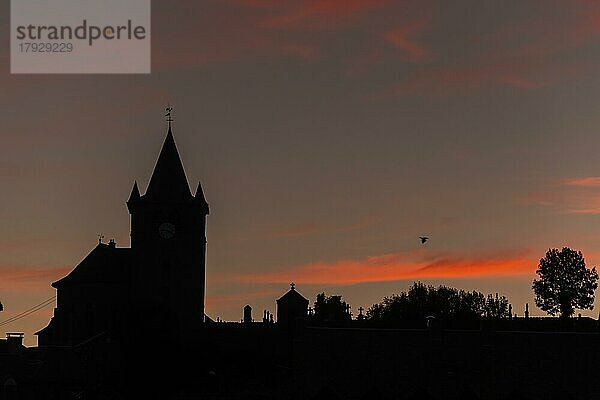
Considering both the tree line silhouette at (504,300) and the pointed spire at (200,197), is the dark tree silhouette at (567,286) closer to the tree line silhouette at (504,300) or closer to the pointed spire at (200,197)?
the tree line silhouette at (504,300)

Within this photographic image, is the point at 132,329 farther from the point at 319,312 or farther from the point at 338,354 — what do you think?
the point at 319,312

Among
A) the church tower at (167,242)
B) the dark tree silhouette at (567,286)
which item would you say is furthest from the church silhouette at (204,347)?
the dark tree silhouette at (567,286)

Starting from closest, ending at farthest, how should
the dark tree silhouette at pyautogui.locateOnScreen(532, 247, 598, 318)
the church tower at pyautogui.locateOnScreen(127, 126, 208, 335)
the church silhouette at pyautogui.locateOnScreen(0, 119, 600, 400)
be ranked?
the church silhouette at pyautogui.locateOnScreen(0, 119, 600, 400)
the church tower at pyautogui.locateOnScreen(127, 126, 208, 335)
the dark tree silhouette at pyautogui.locateOnScreen(532, 247, 598, 318)

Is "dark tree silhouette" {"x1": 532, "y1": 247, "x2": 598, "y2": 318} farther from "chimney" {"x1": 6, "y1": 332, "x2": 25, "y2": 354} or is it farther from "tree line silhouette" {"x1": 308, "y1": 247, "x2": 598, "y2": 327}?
"chimney" {"x1": 6, "y1": 332, "x2": 25, "y2": 354}

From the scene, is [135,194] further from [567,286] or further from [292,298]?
[567,286]

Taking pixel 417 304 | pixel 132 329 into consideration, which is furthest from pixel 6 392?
pixel 417 304

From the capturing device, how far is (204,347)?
9644cm

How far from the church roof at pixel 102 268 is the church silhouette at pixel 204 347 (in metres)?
0.10

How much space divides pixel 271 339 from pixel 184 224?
37.9 ft

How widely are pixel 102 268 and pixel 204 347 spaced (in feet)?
48.0

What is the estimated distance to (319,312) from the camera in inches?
6476

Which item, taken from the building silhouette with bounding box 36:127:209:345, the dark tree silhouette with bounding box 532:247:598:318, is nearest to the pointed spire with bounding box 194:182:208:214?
the building silhouette with bounding box 36:127:209:345

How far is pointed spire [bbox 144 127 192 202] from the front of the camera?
3967 inches

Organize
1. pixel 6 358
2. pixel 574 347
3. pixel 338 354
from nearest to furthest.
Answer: pixel 574 347, pixel 338 354, pixel 6 358
